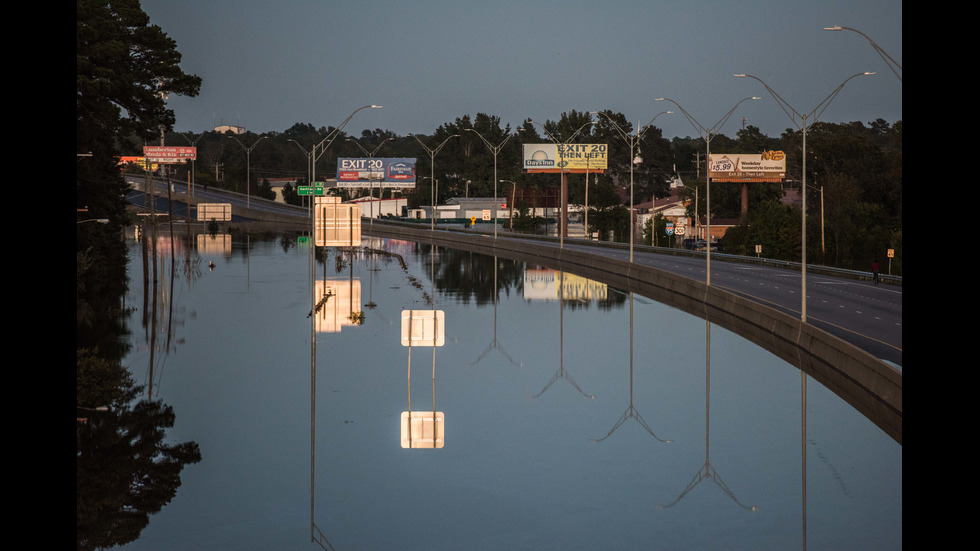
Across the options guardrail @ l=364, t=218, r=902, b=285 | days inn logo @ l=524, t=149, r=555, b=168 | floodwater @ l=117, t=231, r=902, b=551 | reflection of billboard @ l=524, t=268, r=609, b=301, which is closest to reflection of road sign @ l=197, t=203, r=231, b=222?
guardrail @ l=364, t=218, r=902, b=285

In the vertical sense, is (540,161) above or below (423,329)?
above

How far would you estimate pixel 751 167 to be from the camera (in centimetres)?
11219

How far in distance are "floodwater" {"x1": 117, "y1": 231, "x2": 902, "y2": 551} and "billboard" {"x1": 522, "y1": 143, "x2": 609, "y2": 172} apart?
70339 millimetres

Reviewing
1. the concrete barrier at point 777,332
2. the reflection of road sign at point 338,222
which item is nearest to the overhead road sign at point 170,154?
the concrete barrier at point 777,332

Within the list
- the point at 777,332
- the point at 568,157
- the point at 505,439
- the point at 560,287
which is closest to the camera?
the point at 505,439

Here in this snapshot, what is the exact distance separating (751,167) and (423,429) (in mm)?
91627

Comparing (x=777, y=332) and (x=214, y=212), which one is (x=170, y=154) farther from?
(x=777, y=332)

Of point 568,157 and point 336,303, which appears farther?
point 568,157

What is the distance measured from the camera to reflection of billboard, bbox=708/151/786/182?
112 metres

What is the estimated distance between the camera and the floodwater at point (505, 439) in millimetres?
17828

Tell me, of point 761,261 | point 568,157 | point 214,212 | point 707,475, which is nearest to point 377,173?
point 214,212

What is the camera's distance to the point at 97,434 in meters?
24.5

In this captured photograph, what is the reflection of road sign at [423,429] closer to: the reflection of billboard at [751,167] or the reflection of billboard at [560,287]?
the reflection of billboard at [560,287]

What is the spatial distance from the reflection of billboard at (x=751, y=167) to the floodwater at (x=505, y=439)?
64.4 metres
